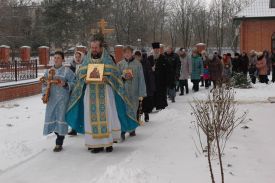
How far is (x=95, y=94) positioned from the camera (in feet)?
25.3

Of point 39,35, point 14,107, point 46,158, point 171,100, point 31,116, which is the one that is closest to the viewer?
point 46,158

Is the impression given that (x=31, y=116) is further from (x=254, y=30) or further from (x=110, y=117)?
(x=254, y=30)

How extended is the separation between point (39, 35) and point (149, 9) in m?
13.7

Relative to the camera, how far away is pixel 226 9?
59125 mm

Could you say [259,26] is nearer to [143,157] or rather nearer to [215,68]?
[215,68]

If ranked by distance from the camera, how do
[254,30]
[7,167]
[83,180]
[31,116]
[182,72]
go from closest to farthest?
[83,180] → [7,167] → [31,116] → [182,72] → [254,30]

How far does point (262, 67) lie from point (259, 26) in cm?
1328

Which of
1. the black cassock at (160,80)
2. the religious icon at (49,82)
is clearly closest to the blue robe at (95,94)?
the religious icon at (49,82)

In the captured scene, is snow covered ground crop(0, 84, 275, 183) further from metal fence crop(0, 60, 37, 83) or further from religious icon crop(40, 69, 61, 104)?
metal fence crop(0, 60, 37, 83)

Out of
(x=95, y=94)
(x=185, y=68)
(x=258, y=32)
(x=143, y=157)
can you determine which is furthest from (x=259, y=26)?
(x=143, y=157)

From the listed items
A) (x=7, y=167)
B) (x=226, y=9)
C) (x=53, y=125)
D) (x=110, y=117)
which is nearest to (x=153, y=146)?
(x=110, y=117)

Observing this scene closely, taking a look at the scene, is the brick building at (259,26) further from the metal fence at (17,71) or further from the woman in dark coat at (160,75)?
the woman in dark coat at (160,75)

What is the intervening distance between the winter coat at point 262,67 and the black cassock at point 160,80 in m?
9.00

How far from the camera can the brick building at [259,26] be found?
3288 centimetres
